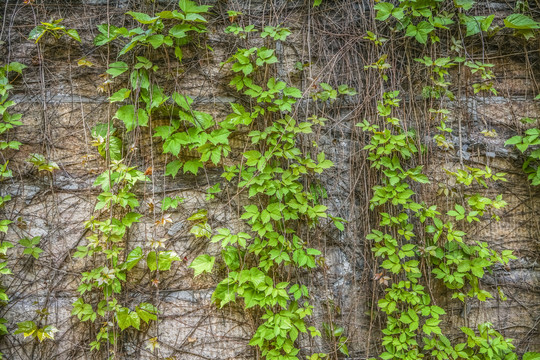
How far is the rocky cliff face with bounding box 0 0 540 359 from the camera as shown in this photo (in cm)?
193

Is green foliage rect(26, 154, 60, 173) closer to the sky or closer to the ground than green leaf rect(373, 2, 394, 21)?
closer to the ground

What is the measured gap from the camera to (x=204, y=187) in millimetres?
1975

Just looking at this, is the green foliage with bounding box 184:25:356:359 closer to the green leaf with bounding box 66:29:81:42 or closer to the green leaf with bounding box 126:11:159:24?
the green leaf with bounding box 126:11:159:24

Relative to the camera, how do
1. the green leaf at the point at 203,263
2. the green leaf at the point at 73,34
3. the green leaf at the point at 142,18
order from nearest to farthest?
the green leaf at the point at 142,18 → the green leaf at the point at 203,263 → the green leaf at the point at 73,34

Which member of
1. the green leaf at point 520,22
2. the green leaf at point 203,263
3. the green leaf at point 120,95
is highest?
the green leaf at point 520,22

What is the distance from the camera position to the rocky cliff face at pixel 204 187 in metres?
1.93

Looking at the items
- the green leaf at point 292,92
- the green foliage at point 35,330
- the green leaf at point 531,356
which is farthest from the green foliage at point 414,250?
the green foliage at point 35,330

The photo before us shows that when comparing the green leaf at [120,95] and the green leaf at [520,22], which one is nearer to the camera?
the green leaf at [120,95]

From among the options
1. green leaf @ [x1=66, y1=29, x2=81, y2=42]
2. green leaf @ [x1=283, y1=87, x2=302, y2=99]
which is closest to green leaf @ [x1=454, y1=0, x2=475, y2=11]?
green leaf @ [x1=283, y1=87, x2=302, y2=99]

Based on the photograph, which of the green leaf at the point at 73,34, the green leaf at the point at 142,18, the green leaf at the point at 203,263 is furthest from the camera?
the green leaf at the point at 73,34

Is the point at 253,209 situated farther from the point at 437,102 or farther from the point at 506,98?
the point at 506,98

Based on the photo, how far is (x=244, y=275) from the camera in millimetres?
1783

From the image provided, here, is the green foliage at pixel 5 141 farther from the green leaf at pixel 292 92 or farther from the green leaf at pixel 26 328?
the green leaf at pixel 292 92

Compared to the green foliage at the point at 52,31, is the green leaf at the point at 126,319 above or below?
below
